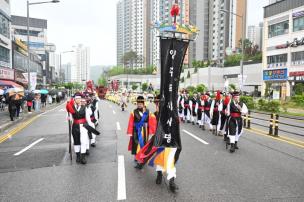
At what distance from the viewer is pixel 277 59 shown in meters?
43.1

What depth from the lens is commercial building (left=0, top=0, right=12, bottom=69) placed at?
2881cm

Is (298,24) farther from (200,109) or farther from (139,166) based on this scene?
(139,166)

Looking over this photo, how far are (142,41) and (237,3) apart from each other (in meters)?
64.9

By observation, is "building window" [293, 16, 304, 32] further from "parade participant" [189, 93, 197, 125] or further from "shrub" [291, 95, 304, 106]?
"parade participant" [189, 93, 197, 125]

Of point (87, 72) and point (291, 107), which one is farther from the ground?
point (87, 72)

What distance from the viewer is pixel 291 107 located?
25.8m

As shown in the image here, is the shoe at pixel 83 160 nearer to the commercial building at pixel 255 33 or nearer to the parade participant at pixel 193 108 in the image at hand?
the parade participant at pixel 193 108

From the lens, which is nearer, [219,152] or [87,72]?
[219,152]

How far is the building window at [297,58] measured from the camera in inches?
1503

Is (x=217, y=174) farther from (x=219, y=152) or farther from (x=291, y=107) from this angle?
(x=291, y=107)

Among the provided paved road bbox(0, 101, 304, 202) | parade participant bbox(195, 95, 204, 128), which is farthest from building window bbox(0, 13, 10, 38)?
parade participant bbox(195, 95, 204, 128)

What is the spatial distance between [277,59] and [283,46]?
248 centimetres

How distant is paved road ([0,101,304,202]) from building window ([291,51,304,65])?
34.4 metres

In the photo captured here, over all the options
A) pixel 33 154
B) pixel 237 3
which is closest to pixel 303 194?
pixel 33 154
